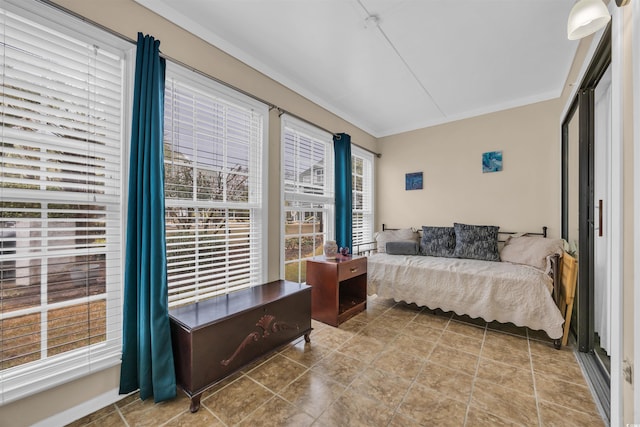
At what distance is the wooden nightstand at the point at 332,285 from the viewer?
2.68 m

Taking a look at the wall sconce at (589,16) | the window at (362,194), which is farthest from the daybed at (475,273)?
the wall sconce at (589,16)

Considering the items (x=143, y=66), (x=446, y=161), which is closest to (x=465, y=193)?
(x=446, y=161)

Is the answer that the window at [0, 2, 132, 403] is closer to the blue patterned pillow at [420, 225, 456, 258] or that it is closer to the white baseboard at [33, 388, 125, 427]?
the white baseboard at [33, 388, 125, 427]

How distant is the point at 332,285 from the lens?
269 cm

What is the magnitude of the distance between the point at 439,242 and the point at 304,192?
6.52ft

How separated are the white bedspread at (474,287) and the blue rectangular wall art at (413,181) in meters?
1.33

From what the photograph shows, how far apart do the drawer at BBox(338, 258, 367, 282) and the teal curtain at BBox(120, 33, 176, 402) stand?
1.59m

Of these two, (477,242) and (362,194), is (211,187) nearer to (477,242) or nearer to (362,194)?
(362,194)

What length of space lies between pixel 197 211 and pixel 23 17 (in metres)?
1.36

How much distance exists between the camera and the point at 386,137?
4.50 meters

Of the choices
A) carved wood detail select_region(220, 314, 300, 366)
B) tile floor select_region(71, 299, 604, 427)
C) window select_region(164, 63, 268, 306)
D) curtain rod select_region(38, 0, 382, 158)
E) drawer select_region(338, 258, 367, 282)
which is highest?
curtain rod select_region(38, 0, 382, 158)

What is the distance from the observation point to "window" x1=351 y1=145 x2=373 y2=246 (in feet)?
13.6

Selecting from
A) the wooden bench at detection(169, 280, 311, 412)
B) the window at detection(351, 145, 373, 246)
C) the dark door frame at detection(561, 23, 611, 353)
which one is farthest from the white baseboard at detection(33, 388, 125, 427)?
the dark door frame at detection(561, 23, 611, 353)

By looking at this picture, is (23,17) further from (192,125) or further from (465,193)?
(465,193)
